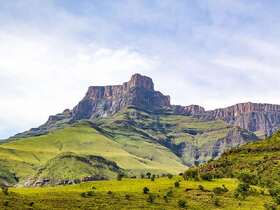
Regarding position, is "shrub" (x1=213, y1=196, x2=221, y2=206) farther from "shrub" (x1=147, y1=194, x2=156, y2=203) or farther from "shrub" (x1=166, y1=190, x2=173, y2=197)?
"shrub" (x1=147, y1=194, x2=156, y2=203)

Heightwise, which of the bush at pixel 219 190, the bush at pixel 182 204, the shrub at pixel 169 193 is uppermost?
the bush at pixel 219 190

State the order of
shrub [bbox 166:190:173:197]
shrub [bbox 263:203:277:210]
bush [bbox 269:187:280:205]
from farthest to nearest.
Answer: shrub [bbox 166:190:173:197]
bush [bbox 269:187:280:205]
shrub [bbox 263:203:277:210]

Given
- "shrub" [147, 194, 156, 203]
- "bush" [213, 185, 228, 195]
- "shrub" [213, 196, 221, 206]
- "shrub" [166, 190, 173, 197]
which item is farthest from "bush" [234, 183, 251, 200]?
"shrub" [147, 194, 156, 203]

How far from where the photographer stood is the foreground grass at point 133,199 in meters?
106

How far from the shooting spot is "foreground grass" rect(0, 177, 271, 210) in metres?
106

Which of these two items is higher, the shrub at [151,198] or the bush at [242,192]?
the bush at [242,192]

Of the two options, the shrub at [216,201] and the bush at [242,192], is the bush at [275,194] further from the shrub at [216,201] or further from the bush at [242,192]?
the shrub at [216,201]

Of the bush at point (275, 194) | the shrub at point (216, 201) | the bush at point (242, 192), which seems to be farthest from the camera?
the bush at point (242, 192)

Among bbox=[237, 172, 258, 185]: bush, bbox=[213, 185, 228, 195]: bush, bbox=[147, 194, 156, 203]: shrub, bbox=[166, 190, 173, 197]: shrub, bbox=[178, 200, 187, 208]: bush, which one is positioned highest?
bbox=[237, 172, 258, 185]: bush

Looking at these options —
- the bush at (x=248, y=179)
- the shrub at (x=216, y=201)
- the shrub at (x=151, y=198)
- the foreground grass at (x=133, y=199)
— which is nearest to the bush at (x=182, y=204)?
the foreground grass at (x=133, y=199)

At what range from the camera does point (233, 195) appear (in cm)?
13500

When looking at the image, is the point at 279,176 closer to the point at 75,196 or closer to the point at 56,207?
the point at 75,196

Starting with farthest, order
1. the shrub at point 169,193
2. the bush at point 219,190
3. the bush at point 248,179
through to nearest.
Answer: the bush at point 248,179
the bush at point 219,190
the shrub at point 169,193

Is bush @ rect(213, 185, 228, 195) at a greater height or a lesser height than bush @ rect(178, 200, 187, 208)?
greater
